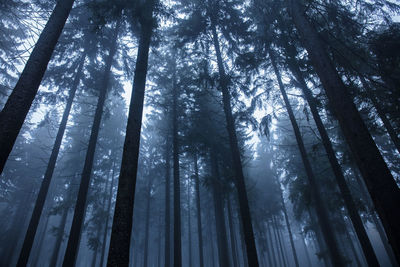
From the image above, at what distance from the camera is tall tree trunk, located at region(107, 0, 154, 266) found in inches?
188

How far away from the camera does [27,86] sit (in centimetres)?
523

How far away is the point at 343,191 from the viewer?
9.27 meters

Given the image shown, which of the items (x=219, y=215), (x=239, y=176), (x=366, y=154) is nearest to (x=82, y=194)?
(x=239, y=176)

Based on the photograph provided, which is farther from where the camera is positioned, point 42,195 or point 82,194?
point 42,195

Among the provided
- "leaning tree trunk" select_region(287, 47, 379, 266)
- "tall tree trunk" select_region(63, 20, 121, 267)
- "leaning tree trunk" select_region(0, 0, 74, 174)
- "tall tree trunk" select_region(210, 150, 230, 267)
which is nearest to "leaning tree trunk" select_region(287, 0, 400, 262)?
"leaning tree trunk" select_region(287, 47, 379, 266)

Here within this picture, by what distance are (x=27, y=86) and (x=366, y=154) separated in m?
8.03

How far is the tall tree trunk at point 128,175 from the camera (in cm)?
477

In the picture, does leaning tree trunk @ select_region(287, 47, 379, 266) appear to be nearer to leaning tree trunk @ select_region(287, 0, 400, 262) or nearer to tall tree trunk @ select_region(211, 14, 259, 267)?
tall tree trunk @ select_region(211, 14, 259, 267)

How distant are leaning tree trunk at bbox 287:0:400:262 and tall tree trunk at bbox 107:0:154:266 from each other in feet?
17.4

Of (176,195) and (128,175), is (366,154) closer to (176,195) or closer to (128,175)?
(128,175)

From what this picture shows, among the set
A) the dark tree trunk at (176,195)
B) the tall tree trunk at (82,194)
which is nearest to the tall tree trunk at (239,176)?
the dark tree trunk at (176,195)

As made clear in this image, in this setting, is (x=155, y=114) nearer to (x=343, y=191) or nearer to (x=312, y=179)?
(x=312, y=179)

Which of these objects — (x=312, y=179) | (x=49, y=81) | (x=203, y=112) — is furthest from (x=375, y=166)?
(x=49, y=81)

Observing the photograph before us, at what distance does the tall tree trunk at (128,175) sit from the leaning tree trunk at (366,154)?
208 inches
